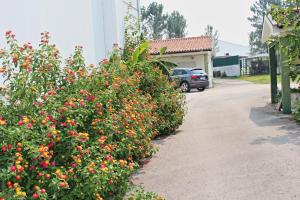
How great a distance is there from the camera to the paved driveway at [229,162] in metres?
6.18

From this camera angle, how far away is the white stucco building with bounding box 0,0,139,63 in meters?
7.53

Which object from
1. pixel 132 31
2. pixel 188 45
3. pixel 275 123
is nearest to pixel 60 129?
pixel 275 123

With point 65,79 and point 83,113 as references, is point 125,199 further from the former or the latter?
point 65,79

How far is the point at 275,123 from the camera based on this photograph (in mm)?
12312

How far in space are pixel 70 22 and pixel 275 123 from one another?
21.4ft

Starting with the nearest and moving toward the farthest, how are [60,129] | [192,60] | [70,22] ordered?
[60,129], [70,22], [192,60]

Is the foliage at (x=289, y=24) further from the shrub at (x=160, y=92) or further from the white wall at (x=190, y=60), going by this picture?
→ the white wall at (x=190, y=60)

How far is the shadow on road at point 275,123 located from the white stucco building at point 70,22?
4986 mm

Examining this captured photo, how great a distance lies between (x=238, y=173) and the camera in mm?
7023

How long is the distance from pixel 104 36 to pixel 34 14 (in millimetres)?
5269

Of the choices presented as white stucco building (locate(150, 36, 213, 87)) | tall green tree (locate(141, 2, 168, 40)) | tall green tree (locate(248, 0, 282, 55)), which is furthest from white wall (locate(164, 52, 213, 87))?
tall green tree (locate(248, 0, 282, 55))

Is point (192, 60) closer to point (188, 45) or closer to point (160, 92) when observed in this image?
point (188, 45)

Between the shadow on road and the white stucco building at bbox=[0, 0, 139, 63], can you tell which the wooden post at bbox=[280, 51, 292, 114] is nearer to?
the shadow on road

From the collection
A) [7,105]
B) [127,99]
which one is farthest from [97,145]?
[127,99]
